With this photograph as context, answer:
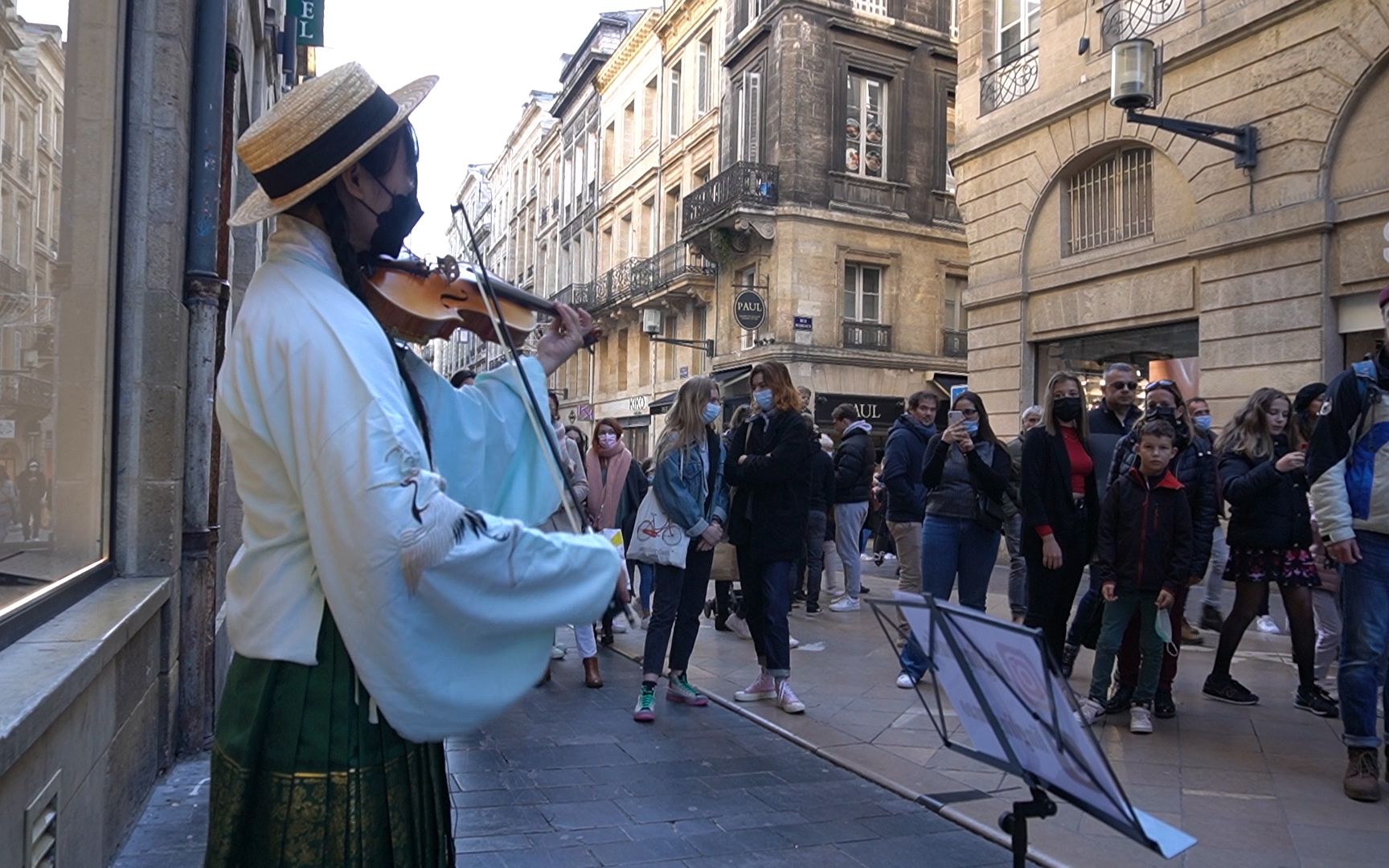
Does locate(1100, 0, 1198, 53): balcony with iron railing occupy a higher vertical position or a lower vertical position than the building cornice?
lower

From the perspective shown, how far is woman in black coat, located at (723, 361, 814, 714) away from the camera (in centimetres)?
631

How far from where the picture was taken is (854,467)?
10.8 m

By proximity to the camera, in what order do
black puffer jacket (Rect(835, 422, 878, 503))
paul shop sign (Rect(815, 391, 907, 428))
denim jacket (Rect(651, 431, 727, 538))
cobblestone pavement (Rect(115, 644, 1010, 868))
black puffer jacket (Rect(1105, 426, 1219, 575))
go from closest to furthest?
1. cobblestone pavement (Rect(115, 644, 1010, 868))
2. black puffer jacket (Rect(1105, 426, 1219, 575))
3. denim jacket (Rect(651, 431, 727, 538))
4. black puffer jacket (Rect(835, 422, 878, 503))
5. paul shop sign (Rect(815, 391, 907, 428))

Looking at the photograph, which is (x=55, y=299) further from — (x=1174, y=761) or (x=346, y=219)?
(x=1174, y=761)

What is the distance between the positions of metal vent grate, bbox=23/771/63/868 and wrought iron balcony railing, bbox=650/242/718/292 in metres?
26.4

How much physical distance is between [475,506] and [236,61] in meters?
4.52

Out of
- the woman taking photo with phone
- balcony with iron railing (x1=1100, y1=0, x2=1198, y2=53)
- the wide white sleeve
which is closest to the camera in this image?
the wide white sleeve

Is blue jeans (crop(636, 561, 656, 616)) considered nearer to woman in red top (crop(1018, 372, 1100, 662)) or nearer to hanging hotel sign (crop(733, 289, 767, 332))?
woman in red top (crop(1018, 372, 1100, 662))

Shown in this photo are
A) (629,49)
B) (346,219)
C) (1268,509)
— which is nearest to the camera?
(346,219)

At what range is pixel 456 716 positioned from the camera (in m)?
1.65

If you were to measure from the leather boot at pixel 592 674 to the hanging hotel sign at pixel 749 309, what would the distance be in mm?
17661

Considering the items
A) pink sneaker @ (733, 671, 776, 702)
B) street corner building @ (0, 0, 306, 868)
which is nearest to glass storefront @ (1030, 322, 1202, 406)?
pink sneaker @ (733, 671, 776, 702)

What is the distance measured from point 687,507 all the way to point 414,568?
Answer: 4.89 m

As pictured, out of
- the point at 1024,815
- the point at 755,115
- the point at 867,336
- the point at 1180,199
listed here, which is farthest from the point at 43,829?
the point at 755,115
